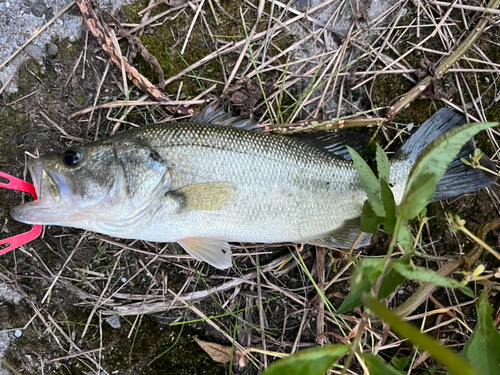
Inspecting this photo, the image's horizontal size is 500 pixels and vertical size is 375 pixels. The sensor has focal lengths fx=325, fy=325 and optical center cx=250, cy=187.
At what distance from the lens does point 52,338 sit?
9.65 ft

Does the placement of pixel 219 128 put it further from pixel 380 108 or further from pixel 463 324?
pixel 463 324

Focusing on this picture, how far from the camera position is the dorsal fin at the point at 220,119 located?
2760 mm

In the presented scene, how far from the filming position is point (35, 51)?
9.42 ft

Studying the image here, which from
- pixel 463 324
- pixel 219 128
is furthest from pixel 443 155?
pixel 463 324

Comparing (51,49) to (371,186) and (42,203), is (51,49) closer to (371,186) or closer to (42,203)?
(42,203)

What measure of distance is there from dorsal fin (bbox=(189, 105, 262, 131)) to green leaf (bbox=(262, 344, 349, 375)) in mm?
1933

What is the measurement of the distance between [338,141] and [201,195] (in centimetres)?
134

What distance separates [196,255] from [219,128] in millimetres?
1062

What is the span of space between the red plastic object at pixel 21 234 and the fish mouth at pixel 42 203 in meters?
0.37

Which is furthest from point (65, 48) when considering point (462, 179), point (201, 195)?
point (462, 179)

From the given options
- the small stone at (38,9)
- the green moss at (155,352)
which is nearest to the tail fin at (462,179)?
the green moss at (155,352)

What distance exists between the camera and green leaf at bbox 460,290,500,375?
1.71 meters

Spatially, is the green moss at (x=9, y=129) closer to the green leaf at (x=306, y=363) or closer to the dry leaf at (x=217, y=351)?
the dry leaf at (x=217, y=351)

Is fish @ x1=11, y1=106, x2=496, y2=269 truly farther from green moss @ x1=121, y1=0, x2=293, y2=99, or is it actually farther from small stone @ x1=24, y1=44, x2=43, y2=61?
small stone @ x1=24, y1=44, x2=43, y2=61
